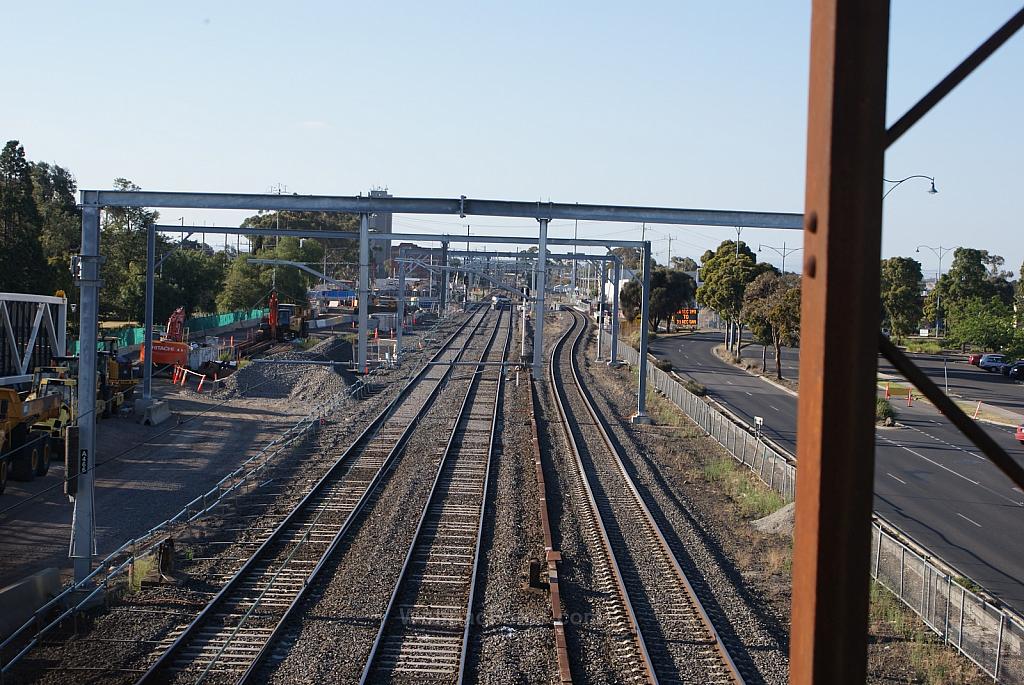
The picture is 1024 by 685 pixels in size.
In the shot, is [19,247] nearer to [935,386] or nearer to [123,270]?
[123,270]

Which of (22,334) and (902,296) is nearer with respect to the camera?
(22,334)

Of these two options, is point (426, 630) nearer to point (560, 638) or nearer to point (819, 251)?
point (560, 638)

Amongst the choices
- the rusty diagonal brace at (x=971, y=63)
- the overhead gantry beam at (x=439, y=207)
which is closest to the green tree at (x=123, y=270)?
the overhead gantry beam at (x=439, y=207)

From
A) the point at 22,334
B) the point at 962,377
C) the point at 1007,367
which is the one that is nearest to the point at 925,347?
the point at 1007,367

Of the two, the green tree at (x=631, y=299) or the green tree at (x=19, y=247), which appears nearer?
the green tree at (x=19, y=247)

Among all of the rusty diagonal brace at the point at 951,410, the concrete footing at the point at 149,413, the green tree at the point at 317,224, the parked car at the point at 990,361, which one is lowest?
the concrete footing at the point at 149,413

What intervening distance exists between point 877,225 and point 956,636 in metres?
12.8

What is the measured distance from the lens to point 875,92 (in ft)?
Result: 6.70

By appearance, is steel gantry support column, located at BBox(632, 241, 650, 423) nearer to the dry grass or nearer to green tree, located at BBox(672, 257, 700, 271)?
the dry grass

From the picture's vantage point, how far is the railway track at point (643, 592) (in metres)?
11.5

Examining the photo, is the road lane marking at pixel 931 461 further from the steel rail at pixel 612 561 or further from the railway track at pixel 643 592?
the steel rail at pixel 612 561

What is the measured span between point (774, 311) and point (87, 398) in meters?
38.4

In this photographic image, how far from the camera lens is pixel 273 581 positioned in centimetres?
1442

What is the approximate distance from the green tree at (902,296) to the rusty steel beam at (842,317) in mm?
65714
